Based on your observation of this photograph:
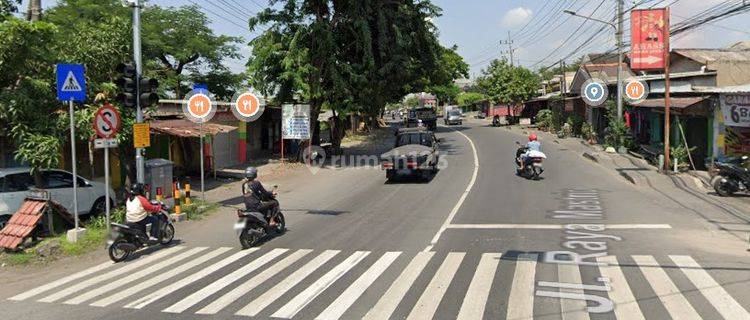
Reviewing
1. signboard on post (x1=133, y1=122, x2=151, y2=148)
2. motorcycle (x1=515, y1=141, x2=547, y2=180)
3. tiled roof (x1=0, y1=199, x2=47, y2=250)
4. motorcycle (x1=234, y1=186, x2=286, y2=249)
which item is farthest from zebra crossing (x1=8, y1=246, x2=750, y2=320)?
motorcycle (x1=515, y1=141, x2=547, y2=180)

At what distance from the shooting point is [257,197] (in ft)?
37.8

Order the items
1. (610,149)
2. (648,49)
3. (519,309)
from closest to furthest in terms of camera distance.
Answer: (519,309)
(648,49)
(610,149)

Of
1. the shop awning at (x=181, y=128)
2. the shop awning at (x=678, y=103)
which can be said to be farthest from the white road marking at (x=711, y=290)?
the shop awning at (x=181, y=128)

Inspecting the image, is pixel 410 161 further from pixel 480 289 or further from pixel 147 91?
pixel 480 289

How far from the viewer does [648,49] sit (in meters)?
22.6

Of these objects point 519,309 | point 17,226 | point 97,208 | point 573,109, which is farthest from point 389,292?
point 573,109

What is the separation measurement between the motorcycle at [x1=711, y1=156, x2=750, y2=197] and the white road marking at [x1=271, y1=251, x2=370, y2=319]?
1143cm

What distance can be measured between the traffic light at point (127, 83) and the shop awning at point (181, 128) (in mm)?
6001

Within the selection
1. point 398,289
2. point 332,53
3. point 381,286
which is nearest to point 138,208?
point 381,286

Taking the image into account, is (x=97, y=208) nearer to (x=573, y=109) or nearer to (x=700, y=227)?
(x=700, y=227)

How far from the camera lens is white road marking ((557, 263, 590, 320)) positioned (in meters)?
6.39

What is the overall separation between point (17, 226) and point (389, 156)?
441 inches

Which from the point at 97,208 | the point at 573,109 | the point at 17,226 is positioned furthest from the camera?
the point at 573,109

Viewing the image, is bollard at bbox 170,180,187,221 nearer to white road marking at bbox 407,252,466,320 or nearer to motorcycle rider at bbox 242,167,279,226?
motorcycle rider at bbox 242,167,279,226
